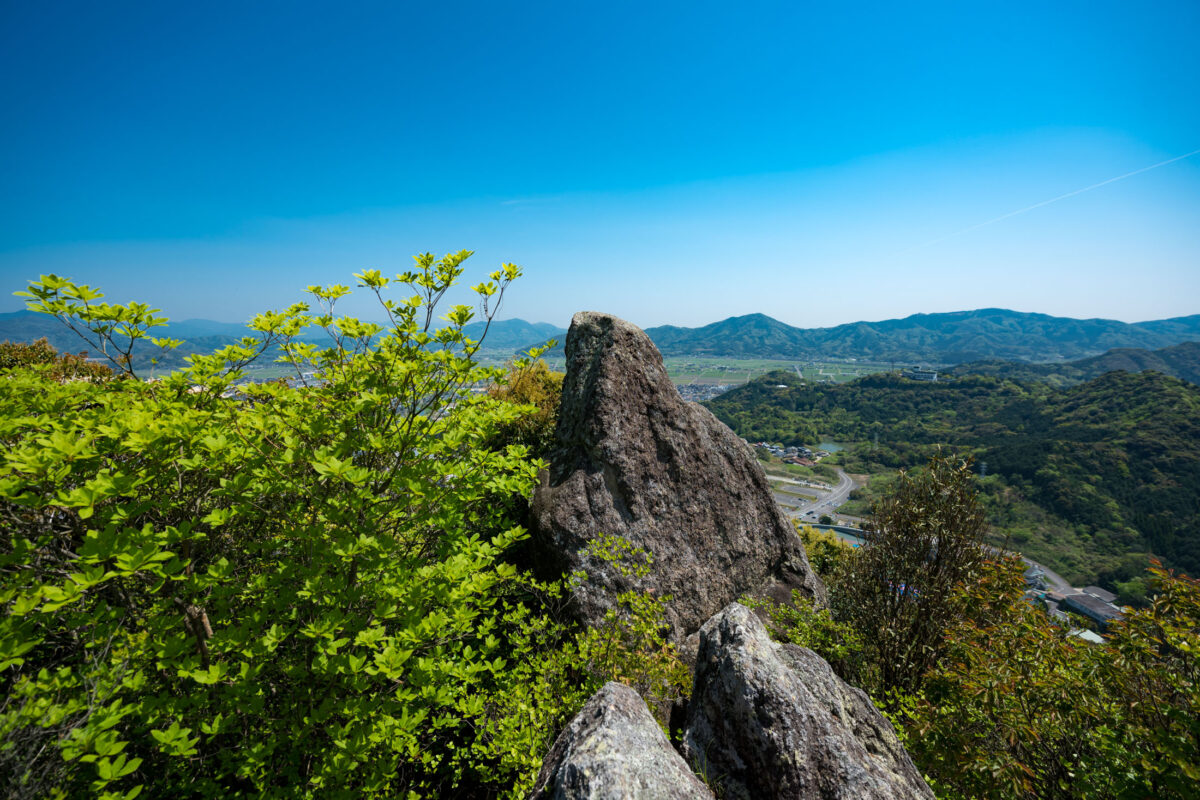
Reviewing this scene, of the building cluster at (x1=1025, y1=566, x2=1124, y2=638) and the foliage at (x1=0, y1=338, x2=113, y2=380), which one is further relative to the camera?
the building cluster at (x1=1025, y1=566, x2=1124, y2=638)

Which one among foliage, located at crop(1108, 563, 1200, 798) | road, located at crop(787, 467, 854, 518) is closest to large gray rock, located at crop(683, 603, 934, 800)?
foliage, located at crop(1108, 563, 1200, 798)

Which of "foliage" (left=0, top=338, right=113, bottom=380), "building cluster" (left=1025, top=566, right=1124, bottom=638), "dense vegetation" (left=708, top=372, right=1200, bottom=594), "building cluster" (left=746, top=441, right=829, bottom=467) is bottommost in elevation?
"building cluster" (left=1025, top=566, right=1124, bottom=638)

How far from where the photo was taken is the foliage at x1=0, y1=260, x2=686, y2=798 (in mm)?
3213

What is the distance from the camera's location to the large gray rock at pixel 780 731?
4.48 m

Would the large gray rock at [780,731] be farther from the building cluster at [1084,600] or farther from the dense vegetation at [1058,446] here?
the building cluster at [1084,600]

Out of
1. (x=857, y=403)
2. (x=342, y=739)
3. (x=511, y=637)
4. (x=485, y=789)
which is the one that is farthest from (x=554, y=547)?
(x=857, y=403)

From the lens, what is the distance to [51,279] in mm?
3992

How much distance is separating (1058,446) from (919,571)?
117114 mm

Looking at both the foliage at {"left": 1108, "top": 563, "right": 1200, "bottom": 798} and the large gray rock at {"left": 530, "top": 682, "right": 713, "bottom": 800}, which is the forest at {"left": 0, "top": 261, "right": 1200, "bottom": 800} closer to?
the foliage at {"left": 1108, "top": 563, "right": 1200, "bottom": 798}

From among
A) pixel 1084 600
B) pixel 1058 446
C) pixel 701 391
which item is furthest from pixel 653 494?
pixel 701 391

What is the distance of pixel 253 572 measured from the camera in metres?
5.06

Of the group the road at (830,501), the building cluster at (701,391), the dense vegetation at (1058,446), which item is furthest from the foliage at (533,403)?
the building cluster at (701,391)

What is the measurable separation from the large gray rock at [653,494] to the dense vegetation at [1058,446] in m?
56.9

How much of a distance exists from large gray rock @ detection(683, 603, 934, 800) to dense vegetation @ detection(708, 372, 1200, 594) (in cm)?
5923
